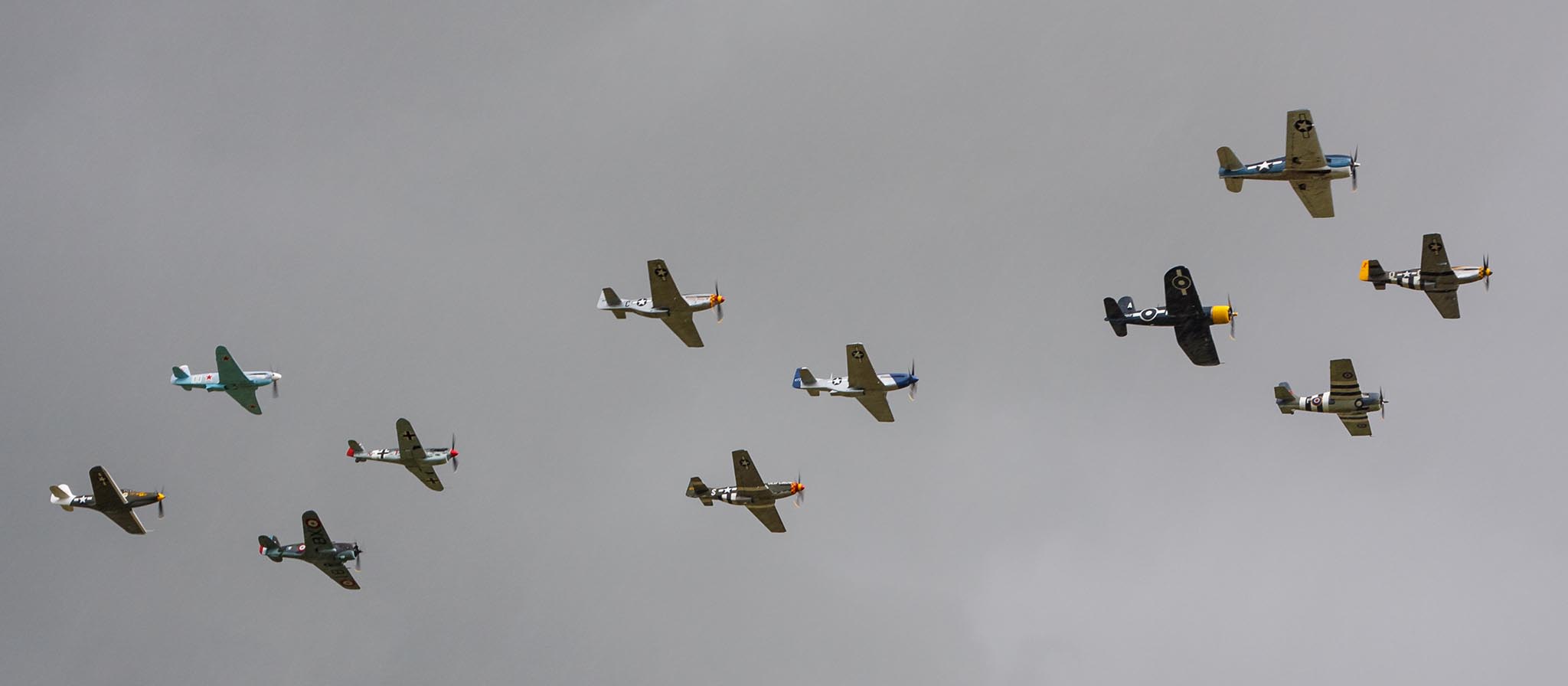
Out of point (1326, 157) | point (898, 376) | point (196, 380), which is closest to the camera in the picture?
point (1326, 157)

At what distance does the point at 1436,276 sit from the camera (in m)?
99.2

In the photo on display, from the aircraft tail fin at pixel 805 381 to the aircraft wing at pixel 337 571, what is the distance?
30.8 meters

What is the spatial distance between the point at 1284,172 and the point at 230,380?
62783 mm

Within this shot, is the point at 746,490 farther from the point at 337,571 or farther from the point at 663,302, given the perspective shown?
the point at 337,571

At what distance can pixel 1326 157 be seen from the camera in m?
97.2

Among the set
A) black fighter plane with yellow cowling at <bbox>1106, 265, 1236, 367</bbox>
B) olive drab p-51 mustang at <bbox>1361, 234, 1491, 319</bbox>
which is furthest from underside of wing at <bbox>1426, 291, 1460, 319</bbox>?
black fighter plane with yellow cowling at <bbox>1106, 265, 1236, 367</bbox>

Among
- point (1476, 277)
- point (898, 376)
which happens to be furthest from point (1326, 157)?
point (898, 376)

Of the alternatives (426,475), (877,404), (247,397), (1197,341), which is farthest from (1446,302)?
(247,397)

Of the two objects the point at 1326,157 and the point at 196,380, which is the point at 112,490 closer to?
the point at 196,380

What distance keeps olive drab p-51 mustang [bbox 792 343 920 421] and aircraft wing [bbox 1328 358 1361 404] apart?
75.4 feet

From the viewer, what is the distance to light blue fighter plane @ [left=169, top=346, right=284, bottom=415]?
11138cm

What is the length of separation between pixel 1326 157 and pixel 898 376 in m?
26.1

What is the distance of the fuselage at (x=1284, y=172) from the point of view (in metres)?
96.5

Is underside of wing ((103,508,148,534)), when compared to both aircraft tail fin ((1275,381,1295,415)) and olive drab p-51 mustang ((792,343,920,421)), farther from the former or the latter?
aircraft tail fin ((1275,381,1295,415))
